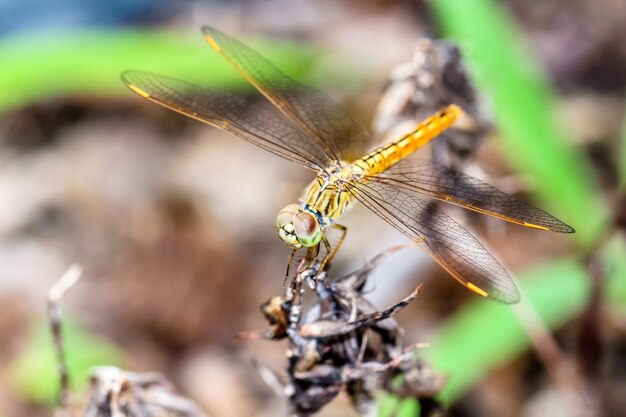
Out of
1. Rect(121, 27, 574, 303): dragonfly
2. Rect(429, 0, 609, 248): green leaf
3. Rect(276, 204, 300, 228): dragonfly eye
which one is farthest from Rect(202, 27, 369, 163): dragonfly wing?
Rect(429, 0, 609, 248): green leaf

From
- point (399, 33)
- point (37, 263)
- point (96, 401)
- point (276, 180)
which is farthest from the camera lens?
point (399, 33)

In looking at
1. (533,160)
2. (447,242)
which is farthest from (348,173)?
(533,160)

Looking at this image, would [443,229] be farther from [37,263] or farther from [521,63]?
[37,263]

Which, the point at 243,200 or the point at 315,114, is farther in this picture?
Result: the point at 243,200

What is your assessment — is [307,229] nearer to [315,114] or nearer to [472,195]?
[472,195]

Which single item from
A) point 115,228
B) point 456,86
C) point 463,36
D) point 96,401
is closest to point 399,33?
point 463,36

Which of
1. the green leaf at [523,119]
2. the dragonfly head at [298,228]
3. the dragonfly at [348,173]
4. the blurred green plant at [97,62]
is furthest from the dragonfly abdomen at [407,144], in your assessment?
the blurred green plant at [97,62]
